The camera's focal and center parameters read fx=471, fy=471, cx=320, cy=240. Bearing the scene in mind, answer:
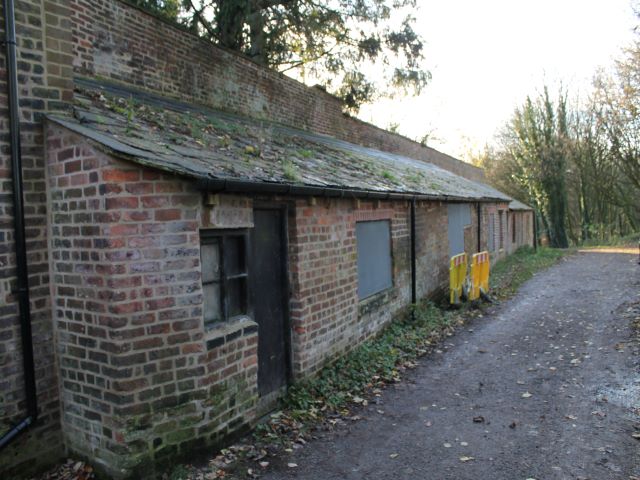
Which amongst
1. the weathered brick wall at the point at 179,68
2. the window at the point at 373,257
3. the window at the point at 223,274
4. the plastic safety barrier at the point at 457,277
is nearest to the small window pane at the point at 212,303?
the window at the point at 223,274

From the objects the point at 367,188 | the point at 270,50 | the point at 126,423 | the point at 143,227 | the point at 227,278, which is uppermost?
the point at 270,50

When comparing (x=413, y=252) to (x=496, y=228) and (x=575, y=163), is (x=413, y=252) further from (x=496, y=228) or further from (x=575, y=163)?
(x=575, y=163)

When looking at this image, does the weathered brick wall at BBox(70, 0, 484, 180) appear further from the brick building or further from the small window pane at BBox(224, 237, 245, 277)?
the small window pane at BBox(224, 237, 245, 277)

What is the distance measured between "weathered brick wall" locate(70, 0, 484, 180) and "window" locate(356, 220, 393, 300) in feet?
13.3

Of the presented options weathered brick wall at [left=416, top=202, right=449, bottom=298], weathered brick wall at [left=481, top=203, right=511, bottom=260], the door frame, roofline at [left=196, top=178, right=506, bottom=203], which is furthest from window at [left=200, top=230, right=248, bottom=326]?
weathered brick wall at [left=481, top=203, right=511, bottom=260]

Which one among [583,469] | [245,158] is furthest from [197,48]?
[583,469]

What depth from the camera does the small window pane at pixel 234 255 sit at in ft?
14.8

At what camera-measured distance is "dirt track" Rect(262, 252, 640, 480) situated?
13.2 ft

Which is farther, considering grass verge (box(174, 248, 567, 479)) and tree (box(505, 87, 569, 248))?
tree (box(505, 87, 569, 248))

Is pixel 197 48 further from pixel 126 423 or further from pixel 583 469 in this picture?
pixel 583 469

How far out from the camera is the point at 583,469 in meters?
3.92

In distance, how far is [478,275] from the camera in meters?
11.2

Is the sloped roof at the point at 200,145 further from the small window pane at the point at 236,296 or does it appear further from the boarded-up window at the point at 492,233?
the boarded-up window at the point at 492,233

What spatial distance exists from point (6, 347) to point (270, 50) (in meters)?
12.2
